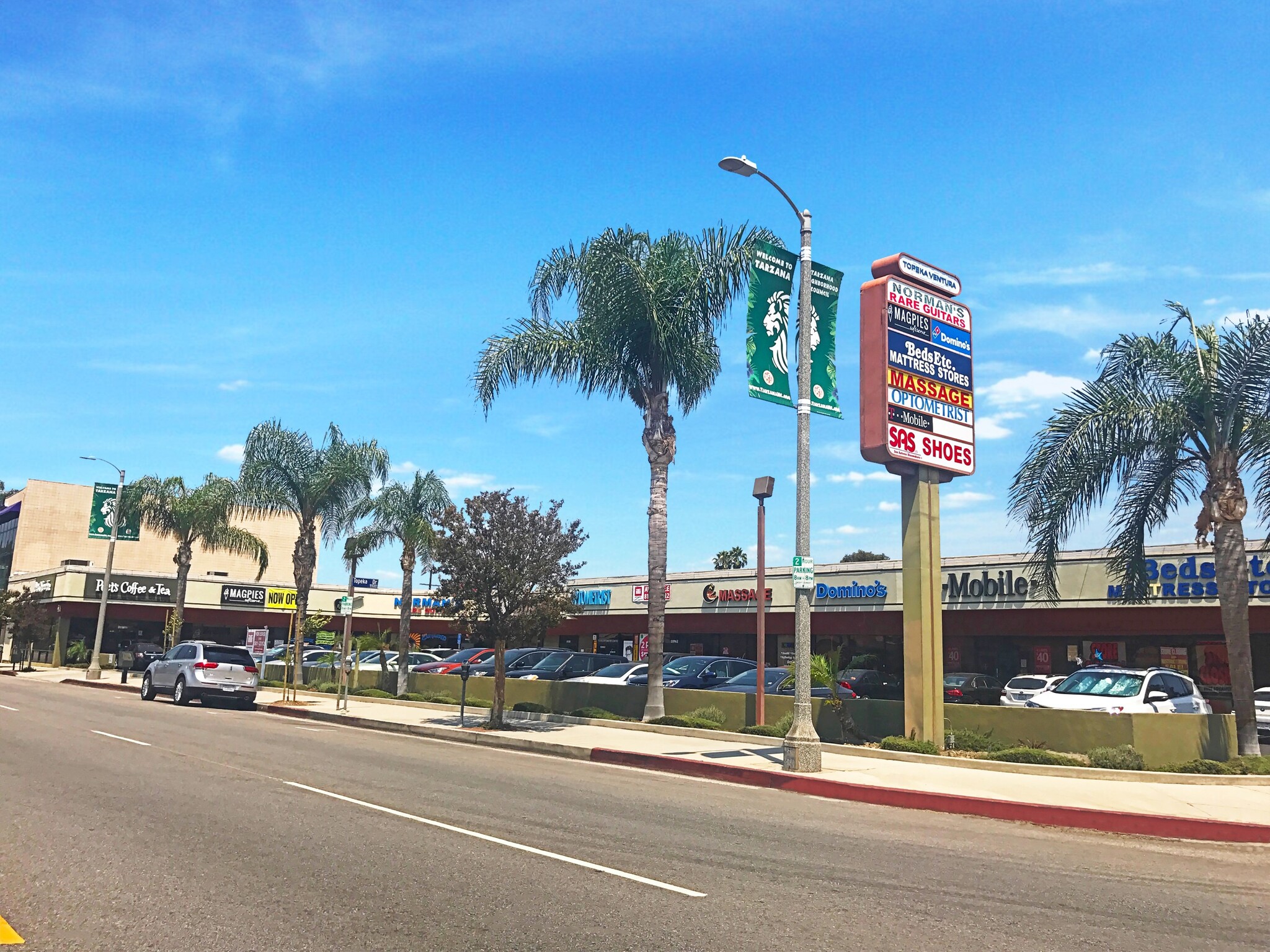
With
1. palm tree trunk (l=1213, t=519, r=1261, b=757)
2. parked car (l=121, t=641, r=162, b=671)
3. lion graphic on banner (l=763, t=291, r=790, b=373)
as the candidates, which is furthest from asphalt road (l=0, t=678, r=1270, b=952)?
parked car (l=121, t=641, r=162, b=671)

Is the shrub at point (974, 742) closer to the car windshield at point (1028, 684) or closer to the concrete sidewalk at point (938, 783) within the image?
the concrete sidewalk at point (938, 783)

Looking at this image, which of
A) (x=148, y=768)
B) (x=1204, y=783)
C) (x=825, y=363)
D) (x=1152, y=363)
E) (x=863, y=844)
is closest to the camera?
(x=863, y=844)

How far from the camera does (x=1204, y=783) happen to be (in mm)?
15078

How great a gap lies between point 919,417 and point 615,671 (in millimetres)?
12791

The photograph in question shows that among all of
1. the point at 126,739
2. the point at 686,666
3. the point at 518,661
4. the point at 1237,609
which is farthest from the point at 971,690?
the point at 126,739

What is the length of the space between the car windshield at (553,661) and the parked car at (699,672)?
10.0ft

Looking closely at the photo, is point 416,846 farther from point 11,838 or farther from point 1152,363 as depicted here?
point 1152,363

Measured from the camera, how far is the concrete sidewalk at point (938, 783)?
38.1ft

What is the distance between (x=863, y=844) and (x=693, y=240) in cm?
1632

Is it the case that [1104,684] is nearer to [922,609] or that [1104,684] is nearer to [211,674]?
[922,609]

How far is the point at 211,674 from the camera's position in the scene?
2783 centimetres

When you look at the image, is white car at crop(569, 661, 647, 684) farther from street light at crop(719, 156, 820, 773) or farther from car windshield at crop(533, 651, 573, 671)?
street light at crop(719, 156, 820, 773)

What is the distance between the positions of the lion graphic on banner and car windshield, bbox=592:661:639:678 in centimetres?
1325

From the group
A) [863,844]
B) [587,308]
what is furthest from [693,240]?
[863,844]
